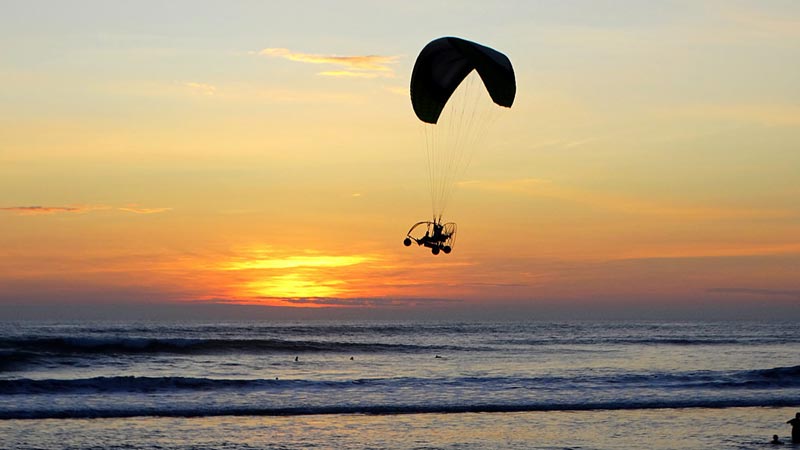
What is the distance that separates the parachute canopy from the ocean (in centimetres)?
828

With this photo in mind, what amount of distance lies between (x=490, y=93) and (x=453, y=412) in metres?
10.3

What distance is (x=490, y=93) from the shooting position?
68.7 feet

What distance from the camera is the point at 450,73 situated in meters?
22.8

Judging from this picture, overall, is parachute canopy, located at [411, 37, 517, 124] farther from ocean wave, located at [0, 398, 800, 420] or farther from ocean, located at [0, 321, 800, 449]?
ocean wave, located at [0, 398, 800, 420]

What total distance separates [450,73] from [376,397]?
12.1 meters

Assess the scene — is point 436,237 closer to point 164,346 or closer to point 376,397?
point 376,397

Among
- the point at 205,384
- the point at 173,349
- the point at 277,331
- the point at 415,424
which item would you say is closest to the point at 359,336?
the point at 277,331

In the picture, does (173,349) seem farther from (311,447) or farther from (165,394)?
(311,447)

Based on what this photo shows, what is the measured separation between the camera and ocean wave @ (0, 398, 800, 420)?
2556 centimetres

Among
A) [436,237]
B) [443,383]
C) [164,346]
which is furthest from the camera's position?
[164,346]

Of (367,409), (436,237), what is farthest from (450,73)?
(367,409)

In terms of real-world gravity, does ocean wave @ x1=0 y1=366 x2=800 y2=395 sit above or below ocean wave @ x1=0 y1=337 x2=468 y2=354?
below

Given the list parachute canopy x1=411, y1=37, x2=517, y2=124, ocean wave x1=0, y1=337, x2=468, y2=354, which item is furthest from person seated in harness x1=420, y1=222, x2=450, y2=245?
ocean wave x1=0, y1=337, x2=468, y2=354

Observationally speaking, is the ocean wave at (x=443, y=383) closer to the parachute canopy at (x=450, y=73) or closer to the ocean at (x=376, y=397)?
the ocean at (x=376, y=397)
